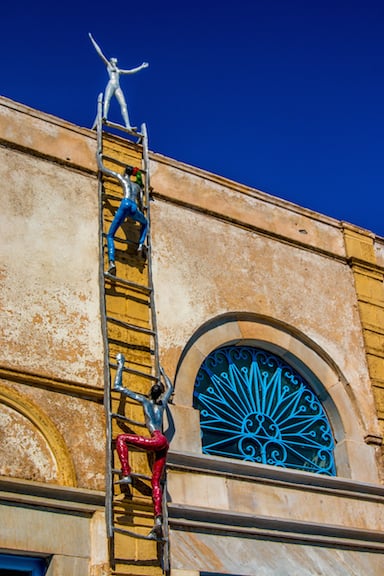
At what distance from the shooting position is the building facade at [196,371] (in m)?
7.70

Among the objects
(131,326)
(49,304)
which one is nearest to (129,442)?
(131,326)

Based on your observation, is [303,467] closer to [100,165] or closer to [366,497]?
[366,497]

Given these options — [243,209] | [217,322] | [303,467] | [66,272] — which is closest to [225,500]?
[303,467]

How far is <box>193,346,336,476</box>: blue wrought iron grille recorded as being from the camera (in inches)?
364

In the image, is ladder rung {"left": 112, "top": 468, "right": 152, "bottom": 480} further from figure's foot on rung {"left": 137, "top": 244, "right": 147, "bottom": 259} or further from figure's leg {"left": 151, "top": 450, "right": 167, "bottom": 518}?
figure's foot on rung {"left": 137, "top": 244, "right": 147, "bottom": 259}

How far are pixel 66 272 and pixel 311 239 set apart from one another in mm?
3665

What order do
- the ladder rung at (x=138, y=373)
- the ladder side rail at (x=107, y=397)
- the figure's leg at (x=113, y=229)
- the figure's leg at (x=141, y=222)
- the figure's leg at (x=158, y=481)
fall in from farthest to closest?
1. the figure's leg at (x=141, y=222)
2. the figure's leg at (x=113, y=229)
3. the ladder rung at (x=138, y=373)
4. the figure's leg at (x=158, y=481)
5. the ladder side rail at (x=107, y=397)

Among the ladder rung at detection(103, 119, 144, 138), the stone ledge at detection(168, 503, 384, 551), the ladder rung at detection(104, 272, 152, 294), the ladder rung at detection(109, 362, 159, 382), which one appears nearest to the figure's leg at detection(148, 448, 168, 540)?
the stone ledge at detection(168, 503, 384, 551)

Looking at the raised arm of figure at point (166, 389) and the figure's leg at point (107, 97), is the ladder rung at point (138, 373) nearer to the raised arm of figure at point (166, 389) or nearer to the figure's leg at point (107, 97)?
the raised arm of figure at point (166, 389)

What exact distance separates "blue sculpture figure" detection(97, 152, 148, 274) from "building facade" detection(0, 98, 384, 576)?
Answer: 0.41 ft

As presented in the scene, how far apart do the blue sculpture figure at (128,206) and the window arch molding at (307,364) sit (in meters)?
1.19

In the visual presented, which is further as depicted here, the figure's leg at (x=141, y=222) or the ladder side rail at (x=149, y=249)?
the figure's leg at (x=141, y=222)

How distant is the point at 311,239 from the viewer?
11.2m

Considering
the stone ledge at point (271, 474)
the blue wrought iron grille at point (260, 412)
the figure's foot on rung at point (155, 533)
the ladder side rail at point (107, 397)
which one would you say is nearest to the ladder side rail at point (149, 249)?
the ladder side rail at point (107, 397)
